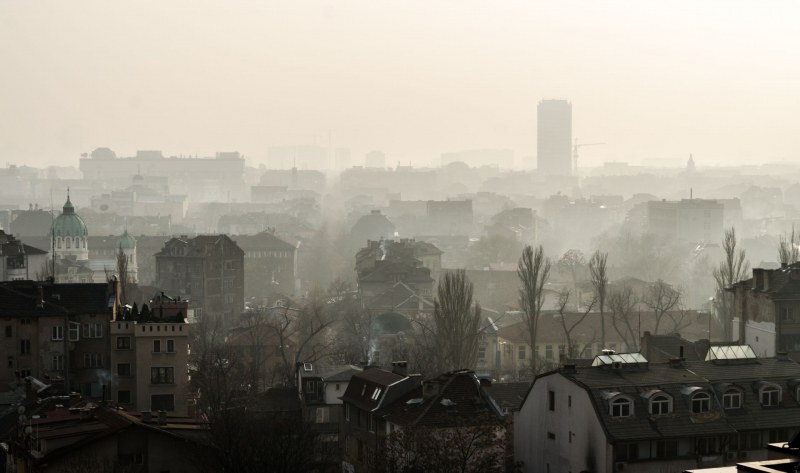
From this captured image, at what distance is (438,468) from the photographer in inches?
1053

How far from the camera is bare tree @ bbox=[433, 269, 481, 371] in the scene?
151 ft

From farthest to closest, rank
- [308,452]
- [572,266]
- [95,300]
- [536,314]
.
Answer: [572,266] < [536,314] < [95,300] < [308,452]

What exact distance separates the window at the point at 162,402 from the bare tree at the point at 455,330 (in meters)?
9.48

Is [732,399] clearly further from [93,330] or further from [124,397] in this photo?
[93,330]

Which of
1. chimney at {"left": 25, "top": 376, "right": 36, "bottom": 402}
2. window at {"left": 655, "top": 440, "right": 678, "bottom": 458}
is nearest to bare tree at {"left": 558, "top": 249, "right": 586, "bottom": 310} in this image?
chimney at {"left": 25, "top": 376, "right": 36, "bottom": 402}

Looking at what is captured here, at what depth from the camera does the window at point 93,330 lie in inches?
1563

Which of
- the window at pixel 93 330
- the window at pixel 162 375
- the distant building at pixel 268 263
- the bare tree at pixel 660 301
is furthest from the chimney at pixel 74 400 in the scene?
the distant building at pixel 268 263

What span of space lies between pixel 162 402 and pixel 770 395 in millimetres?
16902

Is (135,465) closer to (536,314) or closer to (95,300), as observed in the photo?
(95,300)

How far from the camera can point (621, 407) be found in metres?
27.5

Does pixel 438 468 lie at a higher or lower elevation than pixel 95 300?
lower

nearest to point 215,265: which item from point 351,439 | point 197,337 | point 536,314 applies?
point 197,337

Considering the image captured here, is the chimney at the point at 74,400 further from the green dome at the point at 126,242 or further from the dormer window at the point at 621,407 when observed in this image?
the green dome at the point at 126,242

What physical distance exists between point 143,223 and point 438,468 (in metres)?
136
